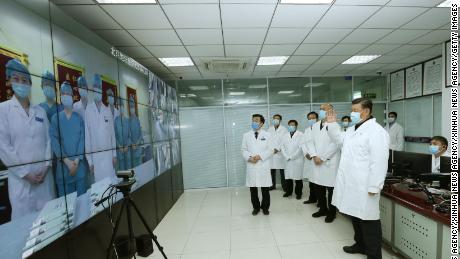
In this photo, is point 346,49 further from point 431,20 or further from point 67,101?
point 67,101

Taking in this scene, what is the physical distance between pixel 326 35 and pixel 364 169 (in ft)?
7.00

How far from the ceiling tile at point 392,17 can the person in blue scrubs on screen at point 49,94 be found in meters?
3.52

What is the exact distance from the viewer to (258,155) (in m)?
3.76

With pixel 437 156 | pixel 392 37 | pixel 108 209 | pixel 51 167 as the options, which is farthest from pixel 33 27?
pixel 392 37

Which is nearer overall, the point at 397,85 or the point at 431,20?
the point at 431,20

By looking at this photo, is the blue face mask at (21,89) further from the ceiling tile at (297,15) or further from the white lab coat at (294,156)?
the white lab coat at (294,156)

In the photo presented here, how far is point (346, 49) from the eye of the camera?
3.98 meters

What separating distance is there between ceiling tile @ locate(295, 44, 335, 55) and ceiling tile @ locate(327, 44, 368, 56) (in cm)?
14

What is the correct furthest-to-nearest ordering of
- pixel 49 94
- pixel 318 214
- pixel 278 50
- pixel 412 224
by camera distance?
1. pixel 278 50
2. pixel 318 214
3. pixel 412 224
4. pixel 49 94

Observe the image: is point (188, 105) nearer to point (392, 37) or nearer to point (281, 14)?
point (281, 14)

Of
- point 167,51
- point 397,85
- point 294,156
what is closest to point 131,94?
point 167,51

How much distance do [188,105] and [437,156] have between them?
5127 mm

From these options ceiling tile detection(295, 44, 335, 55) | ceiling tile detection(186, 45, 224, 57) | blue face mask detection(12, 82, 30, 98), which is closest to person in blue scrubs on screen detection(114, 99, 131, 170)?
blue face mask detection(12, 82, 30, 98)

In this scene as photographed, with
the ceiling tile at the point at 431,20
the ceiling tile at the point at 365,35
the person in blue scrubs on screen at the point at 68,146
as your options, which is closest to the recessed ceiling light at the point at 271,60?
the ceiling tile at the point at 365,35
